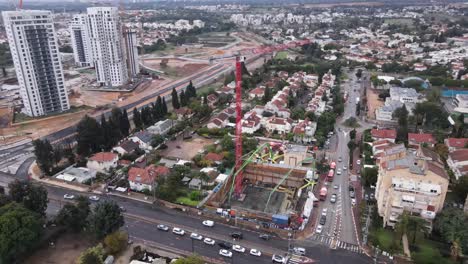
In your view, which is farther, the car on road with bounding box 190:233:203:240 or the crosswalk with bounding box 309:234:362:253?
the car on road with bounding box 190:233:203:240

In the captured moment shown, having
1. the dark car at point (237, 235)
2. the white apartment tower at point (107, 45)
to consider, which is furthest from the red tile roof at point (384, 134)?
the white apartment tower at point (107, 45)

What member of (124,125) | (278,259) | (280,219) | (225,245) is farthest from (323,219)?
(124,125)

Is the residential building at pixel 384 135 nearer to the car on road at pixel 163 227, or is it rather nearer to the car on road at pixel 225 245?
the car on road at pixel 225 245

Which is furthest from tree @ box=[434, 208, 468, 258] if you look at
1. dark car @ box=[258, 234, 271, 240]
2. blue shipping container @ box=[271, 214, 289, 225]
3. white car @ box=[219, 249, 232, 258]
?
white car @ box=[219, 249, 232, 258]

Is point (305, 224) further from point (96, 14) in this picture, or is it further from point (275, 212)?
point (96, 14)

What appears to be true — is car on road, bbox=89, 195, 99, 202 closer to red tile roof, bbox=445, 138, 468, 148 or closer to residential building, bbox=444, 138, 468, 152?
residential building, bbox=444, 138, 468, 152

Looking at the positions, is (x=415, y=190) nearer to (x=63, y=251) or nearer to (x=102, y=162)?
(x=63, y=251)

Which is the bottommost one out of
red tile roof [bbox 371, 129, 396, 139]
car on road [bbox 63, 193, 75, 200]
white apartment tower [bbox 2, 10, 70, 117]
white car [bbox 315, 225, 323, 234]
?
car on road [bbox 63, 193, 75, 200]
